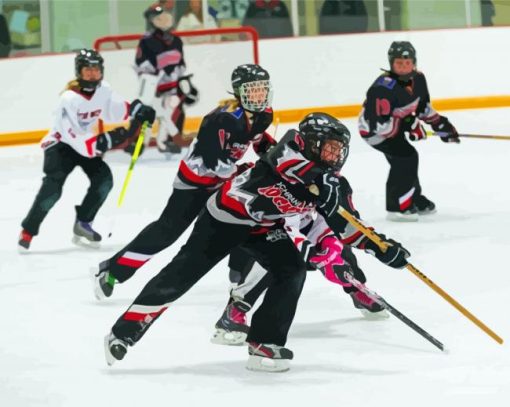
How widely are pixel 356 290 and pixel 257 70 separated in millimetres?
808

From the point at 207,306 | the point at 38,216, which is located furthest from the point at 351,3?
the point at 207,306

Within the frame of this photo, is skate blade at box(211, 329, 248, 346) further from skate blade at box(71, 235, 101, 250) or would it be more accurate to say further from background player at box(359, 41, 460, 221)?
background player at box(359, 41, 460, 221)

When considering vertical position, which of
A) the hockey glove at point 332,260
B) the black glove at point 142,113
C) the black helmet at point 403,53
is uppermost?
the black helmet at point 403,53

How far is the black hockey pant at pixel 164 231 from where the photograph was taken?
479 centimetres

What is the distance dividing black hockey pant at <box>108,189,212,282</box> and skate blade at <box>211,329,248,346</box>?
0.60 meters

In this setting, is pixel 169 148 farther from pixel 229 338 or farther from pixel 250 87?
pixel 229 338

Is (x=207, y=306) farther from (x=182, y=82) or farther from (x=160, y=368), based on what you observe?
(x=182, y=82)

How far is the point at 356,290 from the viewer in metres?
4.51

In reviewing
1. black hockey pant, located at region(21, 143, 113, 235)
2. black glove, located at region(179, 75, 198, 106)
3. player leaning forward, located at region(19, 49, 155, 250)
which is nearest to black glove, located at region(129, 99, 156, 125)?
player leaning forward, located at region(19, 49, 155, 250)

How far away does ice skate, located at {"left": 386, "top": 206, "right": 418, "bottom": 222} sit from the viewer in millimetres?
6598

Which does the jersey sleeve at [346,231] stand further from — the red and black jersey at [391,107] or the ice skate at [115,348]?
the red and black jersey at [391,107]

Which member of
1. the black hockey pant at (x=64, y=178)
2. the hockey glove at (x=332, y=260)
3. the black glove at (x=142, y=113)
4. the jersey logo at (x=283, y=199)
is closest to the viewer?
the jersey logo at (x=283, y=199)

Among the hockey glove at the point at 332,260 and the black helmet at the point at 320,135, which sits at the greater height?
the black helmet at the point at 320,135

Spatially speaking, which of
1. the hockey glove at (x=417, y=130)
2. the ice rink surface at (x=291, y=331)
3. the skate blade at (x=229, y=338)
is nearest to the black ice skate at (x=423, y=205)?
the ice rink surface at (x=291, y=331)
